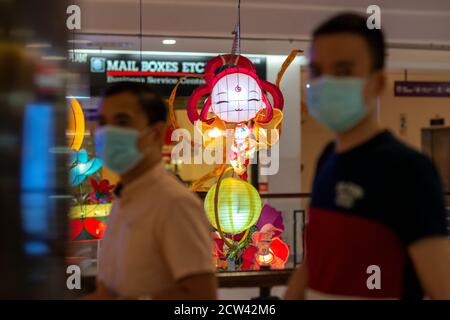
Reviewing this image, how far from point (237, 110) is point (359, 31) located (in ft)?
10.2

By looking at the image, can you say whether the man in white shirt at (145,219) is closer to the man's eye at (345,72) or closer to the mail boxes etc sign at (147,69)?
the man's eye at (345,72)

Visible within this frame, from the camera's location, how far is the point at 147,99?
174cm

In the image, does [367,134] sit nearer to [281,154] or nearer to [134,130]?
[134,130]

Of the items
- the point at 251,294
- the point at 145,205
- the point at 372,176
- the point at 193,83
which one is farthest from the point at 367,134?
the point at 193,83

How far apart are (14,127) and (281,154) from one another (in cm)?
900

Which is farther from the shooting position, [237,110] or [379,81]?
[237,110]

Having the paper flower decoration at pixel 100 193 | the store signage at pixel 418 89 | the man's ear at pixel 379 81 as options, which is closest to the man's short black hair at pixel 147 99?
the man's ear at pixel 379 81

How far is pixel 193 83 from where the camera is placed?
32.9 ft

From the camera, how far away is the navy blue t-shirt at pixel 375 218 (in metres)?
1.40

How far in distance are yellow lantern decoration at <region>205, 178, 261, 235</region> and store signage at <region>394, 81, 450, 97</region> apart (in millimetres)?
6637

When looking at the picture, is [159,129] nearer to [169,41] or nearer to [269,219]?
[269,219]

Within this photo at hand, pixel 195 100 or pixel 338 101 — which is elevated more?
pixel 195 100

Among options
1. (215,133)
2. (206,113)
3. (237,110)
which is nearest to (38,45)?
(237,110)
